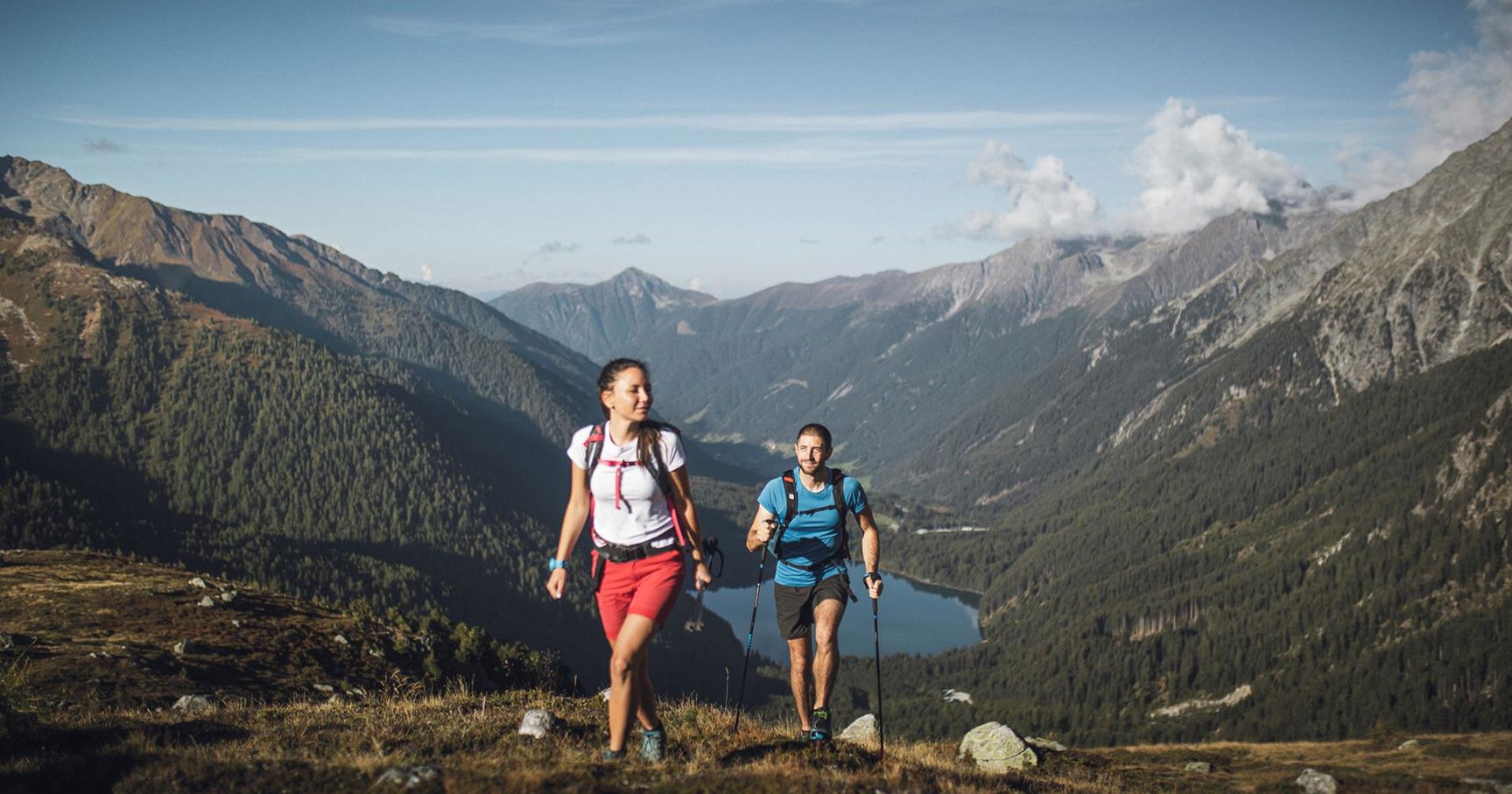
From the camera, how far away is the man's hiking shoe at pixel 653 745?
35.7 feet

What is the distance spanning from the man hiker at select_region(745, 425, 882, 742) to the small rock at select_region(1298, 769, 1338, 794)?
25.3m

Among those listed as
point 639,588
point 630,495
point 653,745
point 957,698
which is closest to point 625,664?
point 639,588

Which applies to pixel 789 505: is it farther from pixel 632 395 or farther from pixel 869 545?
pixel 632 395

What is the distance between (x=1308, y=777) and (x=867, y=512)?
2709 centimetres

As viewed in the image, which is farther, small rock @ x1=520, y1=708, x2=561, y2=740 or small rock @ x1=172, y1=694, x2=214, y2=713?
small rock @ x1=172, y1=694, x2=214, y2=713

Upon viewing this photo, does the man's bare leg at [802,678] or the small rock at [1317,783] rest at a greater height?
the man's bare leg at [802,678]

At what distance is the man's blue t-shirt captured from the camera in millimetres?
13148

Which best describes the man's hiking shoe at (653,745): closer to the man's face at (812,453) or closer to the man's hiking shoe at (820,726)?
the man's hiking shoe at (820,726)

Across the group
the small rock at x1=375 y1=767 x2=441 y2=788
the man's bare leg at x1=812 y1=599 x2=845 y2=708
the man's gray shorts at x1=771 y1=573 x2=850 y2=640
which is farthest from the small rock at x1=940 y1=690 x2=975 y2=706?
the small rock at x1=375 y1=767 x2=441 y2=788

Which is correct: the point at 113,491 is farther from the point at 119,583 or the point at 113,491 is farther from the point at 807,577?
the point at 807,577

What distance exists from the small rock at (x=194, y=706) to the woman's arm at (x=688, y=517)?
10.1 meters

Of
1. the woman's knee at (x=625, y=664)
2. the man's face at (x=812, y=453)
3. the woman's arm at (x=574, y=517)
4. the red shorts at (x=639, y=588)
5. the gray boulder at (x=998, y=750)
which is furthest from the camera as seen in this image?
the gray boulder at (x=998, y=750)

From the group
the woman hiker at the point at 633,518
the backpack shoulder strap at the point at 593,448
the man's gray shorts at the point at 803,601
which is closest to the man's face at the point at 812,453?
the man's gray shorts at the point at 803,601

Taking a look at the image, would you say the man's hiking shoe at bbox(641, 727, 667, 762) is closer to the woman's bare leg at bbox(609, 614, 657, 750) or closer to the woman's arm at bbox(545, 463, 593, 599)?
the woman's bare leg at bbox(609, 614, 657, 750)
